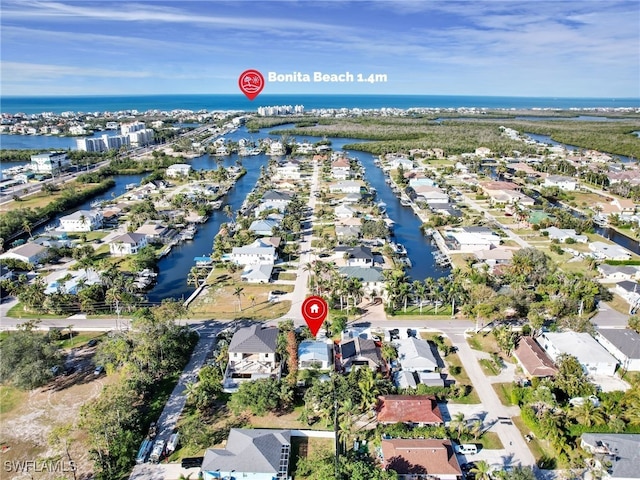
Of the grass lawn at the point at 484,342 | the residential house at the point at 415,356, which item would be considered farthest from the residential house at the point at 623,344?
the residential house at the point at 415,356

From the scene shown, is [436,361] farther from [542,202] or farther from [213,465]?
[542,202]

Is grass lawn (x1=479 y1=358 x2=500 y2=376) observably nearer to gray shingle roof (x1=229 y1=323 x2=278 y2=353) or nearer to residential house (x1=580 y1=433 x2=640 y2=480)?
residential house (x1=580 y1=433 x2=640 y2=480)

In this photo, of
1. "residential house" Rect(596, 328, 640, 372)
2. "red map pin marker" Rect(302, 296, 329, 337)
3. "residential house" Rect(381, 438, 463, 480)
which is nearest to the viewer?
"residential house" Rect(381, 438, 463, 480)

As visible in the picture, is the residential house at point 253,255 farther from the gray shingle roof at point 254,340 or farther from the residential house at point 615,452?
the residential house at point 615,452

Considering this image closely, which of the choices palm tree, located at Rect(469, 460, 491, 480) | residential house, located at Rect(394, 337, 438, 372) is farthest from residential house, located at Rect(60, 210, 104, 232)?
palm tree, located at Rect(469, 460, 491, 480)

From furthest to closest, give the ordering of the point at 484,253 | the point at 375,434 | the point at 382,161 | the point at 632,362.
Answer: the point at 382,161
the point at 484,253
the point at 632,362
the point at 375,434

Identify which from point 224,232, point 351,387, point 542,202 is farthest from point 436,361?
point 542,202
